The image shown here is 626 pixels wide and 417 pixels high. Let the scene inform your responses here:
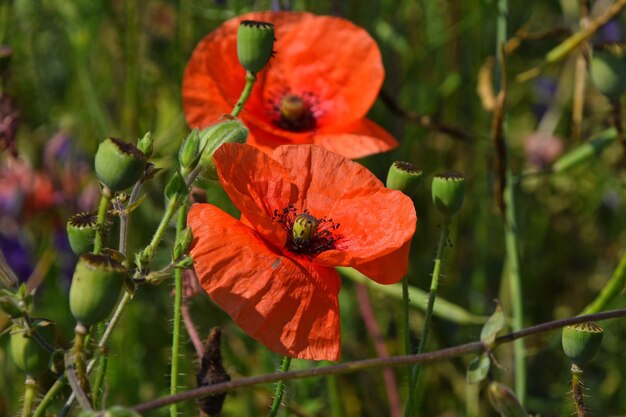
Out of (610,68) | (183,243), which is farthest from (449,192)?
(610,68)

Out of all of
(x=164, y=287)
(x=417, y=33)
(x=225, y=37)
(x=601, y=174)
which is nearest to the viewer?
(x=225, y=37)

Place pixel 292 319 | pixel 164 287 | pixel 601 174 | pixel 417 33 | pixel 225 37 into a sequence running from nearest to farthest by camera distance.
A: 1. pixel 292 319
2. pixel 225 37
3. pixel 164 287
4. pixel 601 174
5. pixel 417 33

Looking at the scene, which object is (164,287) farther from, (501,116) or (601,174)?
(601,174)

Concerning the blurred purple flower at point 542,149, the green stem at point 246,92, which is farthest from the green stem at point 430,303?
the blurred purple flower at point 542,149

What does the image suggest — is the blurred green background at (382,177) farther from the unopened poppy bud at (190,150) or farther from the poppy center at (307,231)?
the unopened poppy bud at (190,150)

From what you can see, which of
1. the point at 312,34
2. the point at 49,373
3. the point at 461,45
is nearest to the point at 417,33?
the point at 461,45

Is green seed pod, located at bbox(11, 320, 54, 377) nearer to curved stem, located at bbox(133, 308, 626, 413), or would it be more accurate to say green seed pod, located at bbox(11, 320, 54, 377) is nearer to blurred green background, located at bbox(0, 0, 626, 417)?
curved stem, located at bbox(133, 308, 626, 413)
